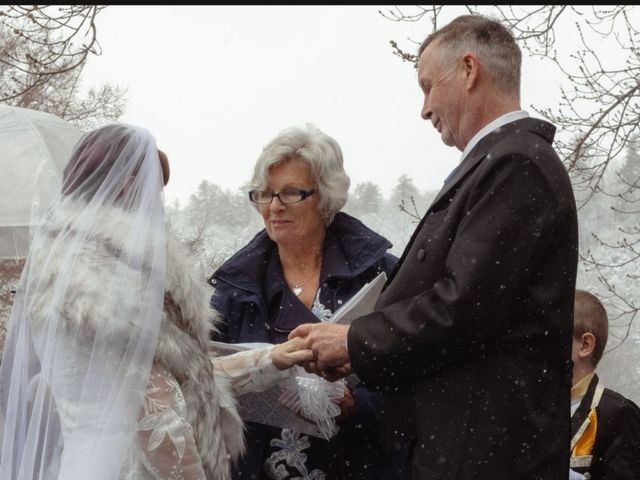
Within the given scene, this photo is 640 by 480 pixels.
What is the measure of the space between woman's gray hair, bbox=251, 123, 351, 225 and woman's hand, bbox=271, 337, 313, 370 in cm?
98

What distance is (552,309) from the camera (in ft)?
8.79

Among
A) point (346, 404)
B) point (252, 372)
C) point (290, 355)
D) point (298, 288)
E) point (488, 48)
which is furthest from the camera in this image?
point (298, 288)

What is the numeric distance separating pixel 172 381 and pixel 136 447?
23cm

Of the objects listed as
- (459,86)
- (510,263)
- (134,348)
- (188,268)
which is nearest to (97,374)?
(134,348)

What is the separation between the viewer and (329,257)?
408cm

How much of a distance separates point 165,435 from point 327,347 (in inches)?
24.7

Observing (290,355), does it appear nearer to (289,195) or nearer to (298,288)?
(298,288)

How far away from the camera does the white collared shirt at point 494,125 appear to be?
9.57 feet

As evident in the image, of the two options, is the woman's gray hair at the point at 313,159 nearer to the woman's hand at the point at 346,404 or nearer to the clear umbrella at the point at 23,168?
the woman's hand at the point at 346,404

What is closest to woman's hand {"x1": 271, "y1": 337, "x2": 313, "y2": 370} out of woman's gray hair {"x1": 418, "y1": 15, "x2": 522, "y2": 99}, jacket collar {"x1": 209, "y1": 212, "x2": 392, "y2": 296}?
jacket collar {"x1": 209, "y1": 212, "x2": 392, "y2": 296}

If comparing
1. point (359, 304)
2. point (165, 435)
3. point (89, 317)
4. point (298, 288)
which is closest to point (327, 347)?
point (359, 304)

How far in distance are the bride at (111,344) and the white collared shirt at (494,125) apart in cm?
100

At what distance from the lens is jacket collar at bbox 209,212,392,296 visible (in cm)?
401

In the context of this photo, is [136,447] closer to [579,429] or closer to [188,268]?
[188,268]
